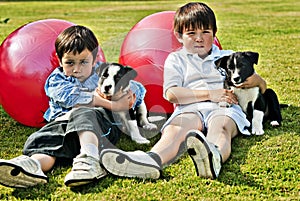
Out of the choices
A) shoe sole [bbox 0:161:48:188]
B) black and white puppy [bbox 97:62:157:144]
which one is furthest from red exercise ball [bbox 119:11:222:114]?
shoe sole [bbox 0:161:48:188]

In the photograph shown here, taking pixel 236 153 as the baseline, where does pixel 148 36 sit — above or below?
above

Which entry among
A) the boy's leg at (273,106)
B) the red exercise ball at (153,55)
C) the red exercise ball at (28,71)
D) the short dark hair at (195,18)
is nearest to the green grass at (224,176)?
the boy's leg at (273,106)

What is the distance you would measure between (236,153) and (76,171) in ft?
4.73

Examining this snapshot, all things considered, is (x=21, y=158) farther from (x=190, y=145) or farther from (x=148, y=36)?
(x=148, y=36)

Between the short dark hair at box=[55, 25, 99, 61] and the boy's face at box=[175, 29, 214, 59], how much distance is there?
85 centimetres

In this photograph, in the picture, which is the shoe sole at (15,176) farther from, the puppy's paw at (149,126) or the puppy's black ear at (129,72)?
the puppy's paw at (149,126)

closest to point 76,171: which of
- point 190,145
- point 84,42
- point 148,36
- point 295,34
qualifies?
point 190,145

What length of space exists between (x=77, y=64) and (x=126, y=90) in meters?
0.50

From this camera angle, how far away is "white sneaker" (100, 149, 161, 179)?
3855 mm

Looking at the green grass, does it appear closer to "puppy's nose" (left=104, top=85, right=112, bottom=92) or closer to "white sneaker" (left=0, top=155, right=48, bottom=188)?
"white sneaker" (left=0, top=155, right=48, bottom=188)

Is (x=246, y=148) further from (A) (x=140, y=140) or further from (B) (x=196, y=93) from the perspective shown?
(A) (x=140, y=140)

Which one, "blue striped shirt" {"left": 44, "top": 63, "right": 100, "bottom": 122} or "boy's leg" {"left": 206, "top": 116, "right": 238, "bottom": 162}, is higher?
"blue striped shirt" {"left": 44, "top": 63, "right": 100, "bottom": 122}

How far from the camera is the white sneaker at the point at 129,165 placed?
3855 mm

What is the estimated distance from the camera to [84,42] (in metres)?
4.59
